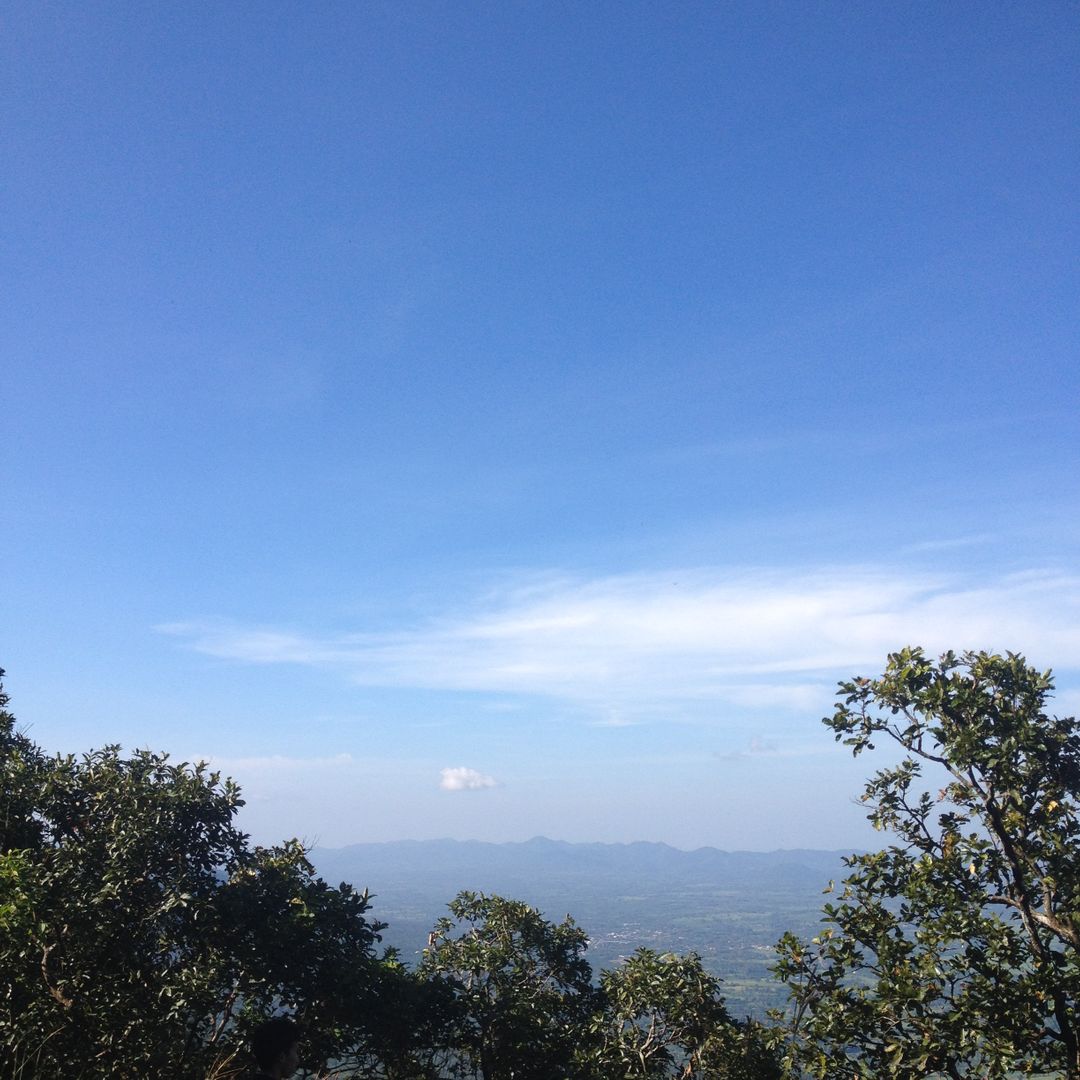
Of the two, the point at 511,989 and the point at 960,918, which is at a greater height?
the point at 960,918

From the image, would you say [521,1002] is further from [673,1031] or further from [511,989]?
[673,1031]

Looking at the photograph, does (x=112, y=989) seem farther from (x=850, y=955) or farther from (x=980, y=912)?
(x=980, y=912)

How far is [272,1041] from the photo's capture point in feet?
17.3

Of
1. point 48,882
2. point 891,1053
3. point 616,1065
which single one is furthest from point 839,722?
point 48,882

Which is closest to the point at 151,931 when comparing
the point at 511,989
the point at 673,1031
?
the point at 511,989

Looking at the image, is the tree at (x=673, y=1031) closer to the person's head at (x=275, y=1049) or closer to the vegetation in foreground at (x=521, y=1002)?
the vegetation in foreground at (x=521, y=1002)

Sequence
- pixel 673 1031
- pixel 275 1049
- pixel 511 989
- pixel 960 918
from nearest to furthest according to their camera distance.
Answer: pixel 275 1049 → pixel 960 918 → pixel 673 1031 → pixel 511 989

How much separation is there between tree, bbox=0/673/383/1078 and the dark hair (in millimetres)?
3945

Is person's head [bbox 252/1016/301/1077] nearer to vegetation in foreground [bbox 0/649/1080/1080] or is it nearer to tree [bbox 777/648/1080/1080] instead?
vegetation in foreground [bbox 0/649/1080/1080]

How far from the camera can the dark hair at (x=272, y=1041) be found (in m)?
5.22

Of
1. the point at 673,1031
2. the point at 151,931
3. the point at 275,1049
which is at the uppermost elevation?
the point at 275,1049

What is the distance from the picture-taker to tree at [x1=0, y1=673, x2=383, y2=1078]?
29.9 ft

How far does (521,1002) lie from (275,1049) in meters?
9.87

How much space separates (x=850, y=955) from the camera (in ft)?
29.8
